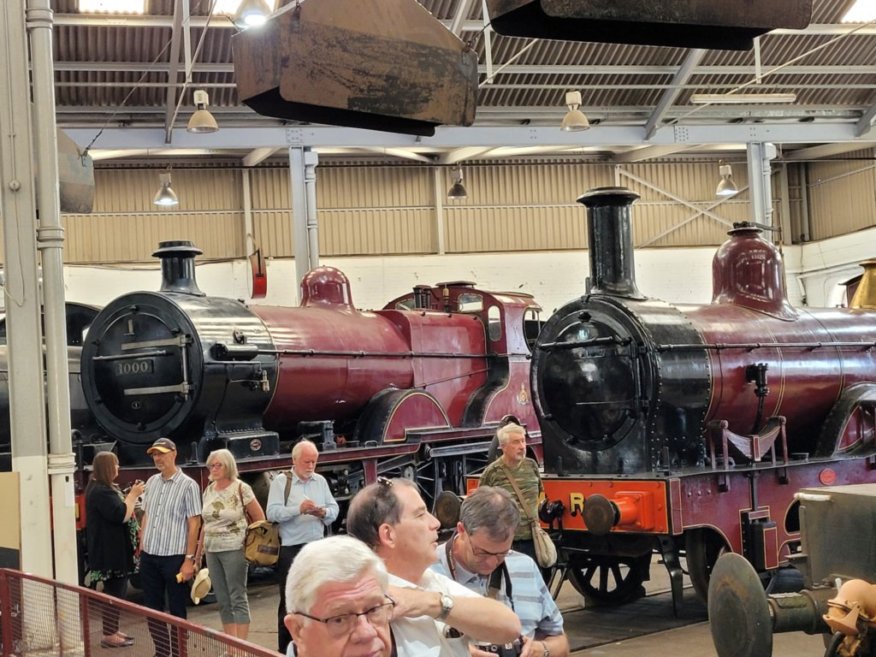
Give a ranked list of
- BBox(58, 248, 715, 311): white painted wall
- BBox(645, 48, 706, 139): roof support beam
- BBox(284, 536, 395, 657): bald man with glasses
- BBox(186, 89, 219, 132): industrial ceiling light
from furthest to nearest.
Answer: BBox(58, 248, 715, 311): white painted wall
BBox(645, 48, 706, 139): roof support beam
BBox(186, 89, 219, 132): industrial ceiling light
BBox(284, 536, 395, 657): bald man with glasses

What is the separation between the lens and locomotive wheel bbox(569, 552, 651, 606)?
9.47 meters

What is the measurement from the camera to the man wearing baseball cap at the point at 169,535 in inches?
307

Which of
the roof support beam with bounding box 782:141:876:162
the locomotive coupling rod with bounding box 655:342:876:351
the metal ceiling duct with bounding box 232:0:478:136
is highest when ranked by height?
the roof support beam with bounding box 782:141:876:162

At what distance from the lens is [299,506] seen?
7766 millimetres

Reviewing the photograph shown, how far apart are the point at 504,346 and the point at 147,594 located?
7.00 meters

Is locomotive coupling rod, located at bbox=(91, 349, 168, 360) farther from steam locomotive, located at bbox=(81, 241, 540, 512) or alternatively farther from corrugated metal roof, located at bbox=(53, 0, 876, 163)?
corrugated metal roof, located at bbox=(53, 0, 876, 163)

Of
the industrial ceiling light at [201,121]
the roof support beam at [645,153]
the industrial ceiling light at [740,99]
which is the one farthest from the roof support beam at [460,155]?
the industrial ceiling light at [201,121]

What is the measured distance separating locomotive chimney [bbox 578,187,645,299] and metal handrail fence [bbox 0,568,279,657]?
18.0ft

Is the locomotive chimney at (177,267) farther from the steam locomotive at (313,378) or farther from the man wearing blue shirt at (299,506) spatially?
the man wearing blue shirt at (299,506)

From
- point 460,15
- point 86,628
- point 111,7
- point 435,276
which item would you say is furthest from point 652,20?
point 435,276

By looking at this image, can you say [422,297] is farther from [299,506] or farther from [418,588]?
[418,588]

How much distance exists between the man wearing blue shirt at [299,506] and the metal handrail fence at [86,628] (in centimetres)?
258

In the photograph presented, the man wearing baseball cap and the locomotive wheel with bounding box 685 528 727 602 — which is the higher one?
the man wearing baseball cap

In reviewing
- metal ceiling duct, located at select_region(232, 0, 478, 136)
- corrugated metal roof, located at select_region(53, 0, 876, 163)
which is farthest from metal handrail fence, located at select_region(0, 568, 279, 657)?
corrugated metal roof, located at select_region(53, 0, 876, 163)
